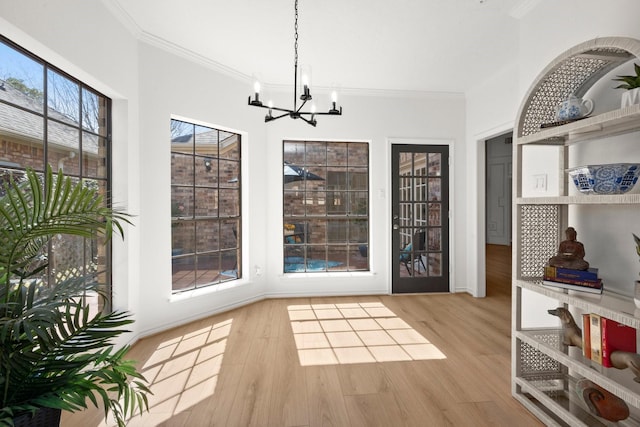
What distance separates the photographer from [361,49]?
3.15 m

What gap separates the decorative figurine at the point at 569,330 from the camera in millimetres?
1758

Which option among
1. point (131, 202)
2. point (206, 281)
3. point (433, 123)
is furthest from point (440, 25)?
point (206, 281)

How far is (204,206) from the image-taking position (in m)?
3.55

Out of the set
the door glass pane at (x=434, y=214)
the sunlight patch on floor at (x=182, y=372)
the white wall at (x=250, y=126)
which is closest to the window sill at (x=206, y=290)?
the white wall at (x=250, y=126)

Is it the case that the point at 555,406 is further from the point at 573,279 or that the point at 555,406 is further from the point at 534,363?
the point at 573,279

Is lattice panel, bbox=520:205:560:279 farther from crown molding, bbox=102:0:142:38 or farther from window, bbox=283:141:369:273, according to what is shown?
crown molding, bbox=102:0:142:38

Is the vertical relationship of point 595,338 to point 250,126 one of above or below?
below

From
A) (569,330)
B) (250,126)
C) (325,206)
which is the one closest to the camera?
(569,330)

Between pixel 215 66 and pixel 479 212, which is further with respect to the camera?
pixel 479 212

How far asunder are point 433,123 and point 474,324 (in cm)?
268

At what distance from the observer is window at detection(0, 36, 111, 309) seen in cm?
180

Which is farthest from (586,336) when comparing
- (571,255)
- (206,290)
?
(206,290)

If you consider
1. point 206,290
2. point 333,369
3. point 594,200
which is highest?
point 594,200

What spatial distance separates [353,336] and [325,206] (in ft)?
6.20
